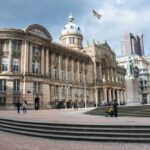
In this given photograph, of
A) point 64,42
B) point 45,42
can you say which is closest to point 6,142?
point 45,42

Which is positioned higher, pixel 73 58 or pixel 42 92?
pixel 73 58

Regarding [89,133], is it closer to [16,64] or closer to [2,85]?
[2,85]

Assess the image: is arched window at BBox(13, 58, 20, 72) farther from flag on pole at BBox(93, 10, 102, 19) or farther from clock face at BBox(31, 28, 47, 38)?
flag on pole at BBox(93, 10, 102, 19)

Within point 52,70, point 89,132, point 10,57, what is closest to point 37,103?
point 10,57

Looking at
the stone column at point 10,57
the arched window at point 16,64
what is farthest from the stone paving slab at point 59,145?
the arched window at point 16,64

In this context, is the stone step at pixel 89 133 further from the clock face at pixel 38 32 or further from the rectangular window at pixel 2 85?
the clock face at pixel 38 32

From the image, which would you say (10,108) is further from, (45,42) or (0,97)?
(45,42)

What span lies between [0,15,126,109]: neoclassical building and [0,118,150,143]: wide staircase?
3877 cm

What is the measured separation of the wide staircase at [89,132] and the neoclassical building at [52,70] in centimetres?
3877

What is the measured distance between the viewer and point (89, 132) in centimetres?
1466

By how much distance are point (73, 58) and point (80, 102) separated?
50.5 ft

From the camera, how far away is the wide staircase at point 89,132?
1352cm

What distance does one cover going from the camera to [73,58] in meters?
80.2

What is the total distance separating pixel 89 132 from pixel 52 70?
56356 mm
